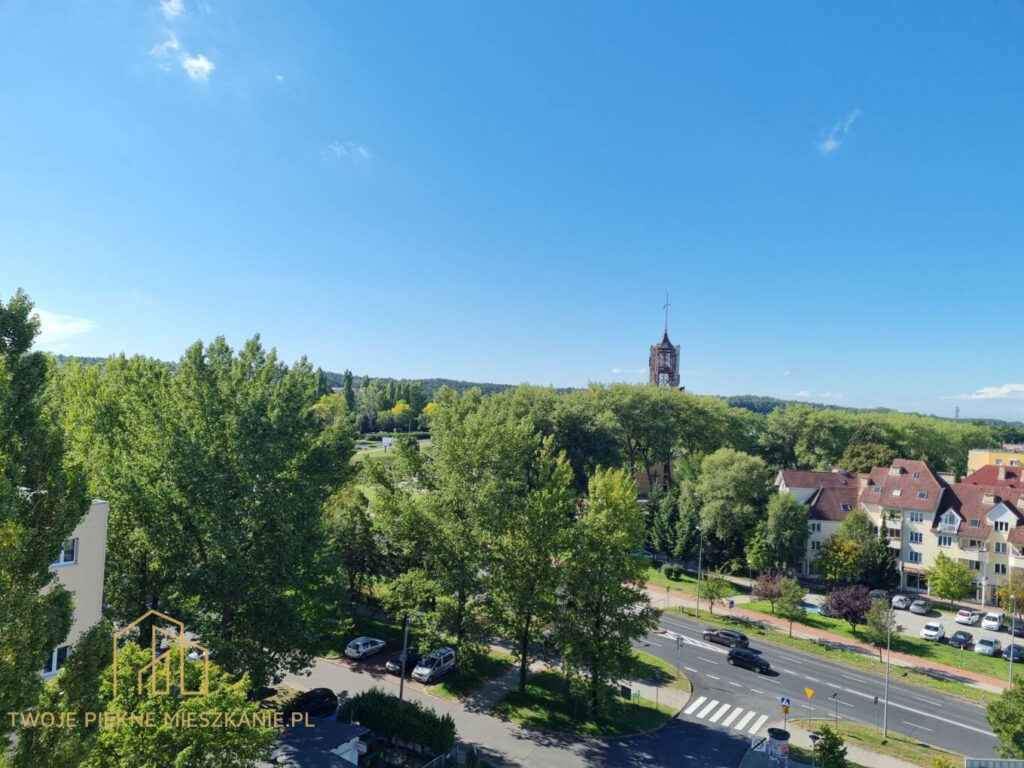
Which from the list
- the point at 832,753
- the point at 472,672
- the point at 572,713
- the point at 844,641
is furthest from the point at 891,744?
the point at 472,672

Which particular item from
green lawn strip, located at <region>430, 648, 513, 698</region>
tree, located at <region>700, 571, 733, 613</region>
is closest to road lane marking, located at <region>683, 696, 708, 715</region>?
green lawn strip, located at <region>430, 648, 513, 698</region>

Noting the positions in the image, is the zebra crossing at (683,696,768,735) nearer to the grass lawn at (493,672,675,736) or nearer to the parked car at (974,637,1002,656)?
the grass lawn at (493,672,675,736)

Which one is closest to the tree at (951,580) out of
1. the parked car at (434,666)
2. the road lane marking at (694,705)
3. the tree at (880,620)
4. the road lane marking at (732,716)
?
the tree at (880,620)

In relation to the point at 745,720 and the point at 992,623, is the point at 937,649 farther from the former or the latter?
the point at 745,720

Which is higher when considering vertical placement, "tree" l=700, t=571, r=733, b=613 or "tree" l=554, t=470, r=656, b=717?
"tree" l=554, t=470, r=656, b=717

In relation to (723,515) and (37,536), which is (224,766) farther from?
(723,515)
